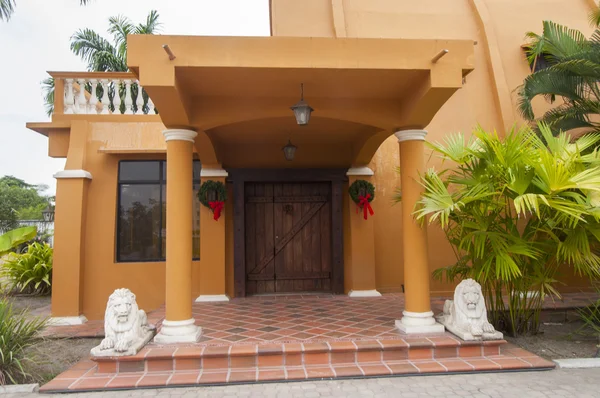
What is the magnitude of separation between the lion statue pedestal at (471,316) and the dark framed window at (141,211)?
485 cm

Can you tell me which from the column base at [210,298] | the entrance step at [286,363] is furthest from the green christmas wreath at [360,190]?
the entrance step at [286,363]

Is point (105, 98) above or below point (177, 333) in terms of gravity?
above

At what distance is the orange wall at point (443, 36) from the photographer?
7.93m

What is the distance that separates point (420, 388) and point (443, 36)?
7.43 m

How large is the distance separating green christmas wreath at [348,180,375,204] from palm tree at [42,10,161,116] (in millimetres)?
11807

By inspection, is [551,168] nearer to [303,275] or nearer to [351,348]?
[351,348]

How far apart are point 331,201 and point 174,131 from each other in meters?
3.74

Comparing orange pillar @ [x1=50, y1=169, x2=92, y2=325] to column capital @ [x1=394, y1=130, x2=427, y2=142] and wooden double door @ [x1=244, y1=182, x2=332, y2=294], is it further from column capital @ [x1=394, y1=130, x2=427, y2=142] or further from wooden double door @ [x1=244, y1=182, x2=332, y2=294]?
column capital @ [x1=394, y1=130, x2=427, y2=142]

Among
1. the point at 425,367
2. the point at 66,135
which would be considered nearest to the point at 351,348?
the point at 425,367

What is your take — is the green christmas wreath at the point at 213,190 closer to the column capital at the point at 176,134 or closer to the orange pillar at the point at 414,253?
the column capital at the point at 176,134

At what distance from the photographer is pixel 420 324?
4.97 m

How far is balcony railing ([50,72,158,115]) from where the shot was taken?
24.3ft

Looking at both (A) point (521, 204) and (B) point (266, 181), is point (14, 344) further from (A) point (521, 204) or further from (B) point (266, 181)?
(A) point (521, 204)

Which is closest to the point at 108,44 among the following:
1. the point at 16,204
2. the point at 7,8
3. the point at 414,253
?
the point at 7,8
